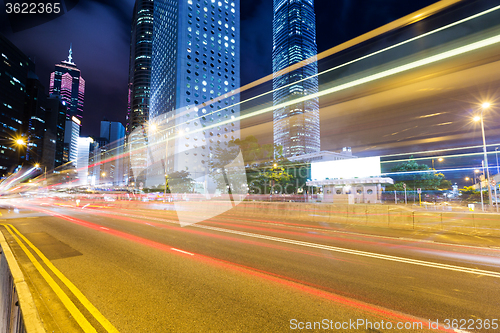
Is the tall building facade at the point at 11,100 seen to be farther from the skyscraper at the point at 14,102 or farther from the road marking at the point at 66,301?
the road marking at the point at 66,301

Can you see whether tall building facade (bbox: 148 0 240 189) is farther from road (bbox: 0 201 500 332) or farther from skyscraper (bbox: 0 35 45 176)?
road (bbox: 0 201 500 332)

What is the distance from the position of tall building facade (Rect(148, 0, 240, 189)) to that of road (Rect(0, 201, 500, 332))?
2861 inches

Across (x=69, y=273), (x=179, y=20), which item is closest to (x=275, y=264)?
(x=69, y=273)

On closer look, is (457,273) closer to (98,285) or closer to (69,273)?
(98,285)

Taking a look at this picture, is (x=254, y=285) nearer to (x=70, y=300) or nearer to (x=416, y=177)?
(x=70, y=300)

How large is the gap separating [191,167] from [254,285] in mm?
84773

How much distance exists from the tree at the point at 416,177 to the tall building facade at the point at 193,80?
179 ft

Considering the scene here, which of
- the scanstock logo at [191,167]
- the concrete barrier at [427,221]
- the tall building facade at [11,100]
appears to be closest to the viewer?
the concrete barrier at [427,221]

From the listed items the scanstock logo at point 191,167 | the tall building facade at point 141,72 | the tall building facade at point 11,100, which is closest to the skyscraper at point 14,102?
the tall building facade at point 11,100

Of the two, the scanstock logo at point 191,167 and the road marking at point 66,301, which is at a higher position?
the scanstock logo at point 191,167

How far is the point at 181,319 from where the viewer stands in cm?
354

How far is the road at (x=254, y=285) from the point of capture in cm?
356

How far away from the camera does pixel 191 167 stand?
86.6 meters

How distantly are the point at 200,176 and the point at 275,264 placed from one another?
283ft
